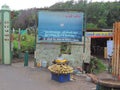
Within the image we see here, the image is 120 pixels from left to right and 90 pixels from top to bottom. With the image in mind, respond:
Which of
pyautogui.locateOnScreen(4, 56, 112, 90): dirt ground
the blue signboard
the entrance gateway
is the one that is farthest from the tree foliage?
pyautogui.locateOnScreen(4, 56, 112, 90): dirt ground

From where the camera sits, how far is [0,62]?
642 inches

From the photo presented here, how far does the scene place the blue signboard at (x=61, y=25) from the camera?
48.2 ft

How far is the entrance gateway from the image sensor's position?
52.4 ft

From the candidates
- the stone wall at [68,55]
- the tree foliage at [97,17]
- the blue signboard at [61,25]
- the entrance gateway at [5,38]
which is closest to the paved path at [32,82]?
the stone wall at [68,55]

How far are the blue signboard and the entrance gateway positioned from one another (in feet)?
6.88

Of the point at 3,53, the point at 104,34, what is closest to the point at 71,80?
the point at 3,53

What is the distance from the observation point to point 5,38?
53.0 feet

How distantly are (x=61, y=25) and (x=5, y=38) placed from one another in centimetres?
337

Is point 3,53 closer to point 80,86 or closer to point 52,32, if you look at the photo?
point 52,32

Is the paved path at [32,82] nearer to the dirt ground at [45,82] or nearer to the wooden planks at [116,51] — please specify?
the dirt ground at [45,82]

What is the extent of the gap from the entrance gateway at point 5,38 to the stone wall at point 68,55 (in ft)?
6.33

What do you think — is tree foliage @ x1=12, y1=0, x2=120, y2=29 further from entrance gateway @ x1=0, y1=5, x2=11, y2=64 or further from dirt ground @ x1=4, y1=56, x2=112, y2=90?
dirt ground @ x1=4, y1=56, x2=112, y2=90

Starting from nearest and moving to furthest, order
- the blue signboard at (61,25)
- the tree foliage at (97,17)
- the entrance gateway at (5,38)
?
the blue signboard at (61,25) < the entrance gateway at (5,38) < the tree foliage at (97,17)

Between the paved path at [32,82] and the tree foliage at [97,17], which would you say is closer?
the paved path at [32,82]
